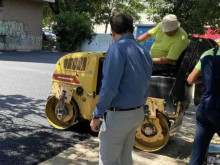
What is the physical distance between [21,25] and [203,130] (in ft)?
65.8

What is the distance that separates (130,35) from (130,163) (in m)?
1.26

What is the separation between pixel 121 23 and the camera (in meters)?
2.68

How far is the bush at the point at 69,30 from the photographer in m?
22.0

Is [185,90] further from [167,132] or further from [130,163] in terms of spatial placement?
[130,163]

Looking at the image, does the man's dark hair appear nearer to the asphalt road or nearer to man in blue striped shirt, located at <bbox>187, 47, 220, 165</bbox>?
man in blue striped shirt, located at <bbox>187, 47, 220, 165</bbox>

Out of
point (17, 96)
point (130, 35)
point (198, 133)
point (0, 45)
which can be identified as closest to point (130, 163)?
point (198, 133)

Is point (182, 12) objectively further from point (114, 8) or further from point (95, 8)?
point (114, 8)

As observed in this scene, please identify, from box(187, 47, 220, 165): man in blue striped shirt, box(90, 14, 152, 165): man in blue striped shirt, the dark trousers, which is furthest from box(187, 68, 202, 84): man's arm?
box(90, 14, 152, 165): man in blue striped shirt

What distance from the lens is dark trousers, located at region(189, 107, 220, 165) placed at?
2.84m

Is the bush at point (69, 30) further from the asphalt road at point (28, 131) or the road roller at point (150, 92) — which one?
the road roller at point (150, 92)

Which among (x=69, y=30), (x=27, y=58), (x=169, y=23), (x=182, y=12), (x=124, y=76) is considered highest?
(x=182, y=12)

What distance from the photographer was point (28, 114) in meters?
6.08

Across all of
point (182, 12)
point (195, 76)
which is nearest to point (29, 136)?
point (195, 76)

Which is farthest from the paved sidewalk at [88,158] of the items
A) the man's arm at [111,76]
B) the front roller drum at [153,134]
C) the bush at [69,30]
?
the bush at [69,30]
